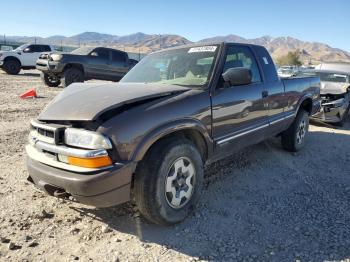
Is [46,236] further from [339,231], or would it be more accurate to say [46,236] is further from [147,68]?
[339,231]

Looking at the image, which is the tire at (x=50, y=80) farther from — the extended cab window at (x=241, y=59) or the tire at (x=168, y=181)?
the tire at (x=168, y=181)

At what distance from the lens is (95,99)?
3.25m

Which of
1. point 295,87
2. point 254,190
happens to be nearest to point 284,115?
point 295,87

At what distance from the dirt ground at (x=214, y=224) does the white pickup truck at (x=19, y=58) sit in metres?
16.5

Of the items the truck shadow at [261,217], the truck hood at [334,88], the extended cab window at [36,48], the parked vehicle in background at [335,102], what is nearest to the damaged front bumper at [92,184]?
the truck shadow at [261,217]

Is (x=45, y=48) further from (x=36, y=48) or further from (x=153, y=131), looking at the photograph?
(x=153, y=131)

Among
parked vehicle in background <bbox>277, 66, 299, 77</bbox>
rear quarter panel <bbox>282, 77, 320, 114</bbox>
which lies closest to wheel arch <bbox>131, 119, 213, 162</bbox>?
rear quarter panel <bbox>282, 77, 320, 114</bbox>

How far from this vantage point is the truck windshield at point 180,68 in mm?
3974

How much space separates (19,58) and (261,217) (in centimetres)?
1967

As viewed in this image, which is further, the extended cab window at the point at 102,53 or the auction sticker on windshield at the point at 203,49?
the extended cab window at the point at 102,53

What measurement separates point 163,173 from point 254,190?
1.71 meters

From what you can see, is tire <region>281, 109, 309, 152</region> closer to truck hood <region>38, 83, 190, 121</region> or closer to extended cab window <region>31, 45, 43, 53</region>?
truck hood <region>38, 83, 190, 121</region>

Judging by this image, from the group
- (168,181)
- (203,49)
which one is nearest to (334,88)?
(203,49)

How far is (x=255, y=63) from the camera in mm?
4863
